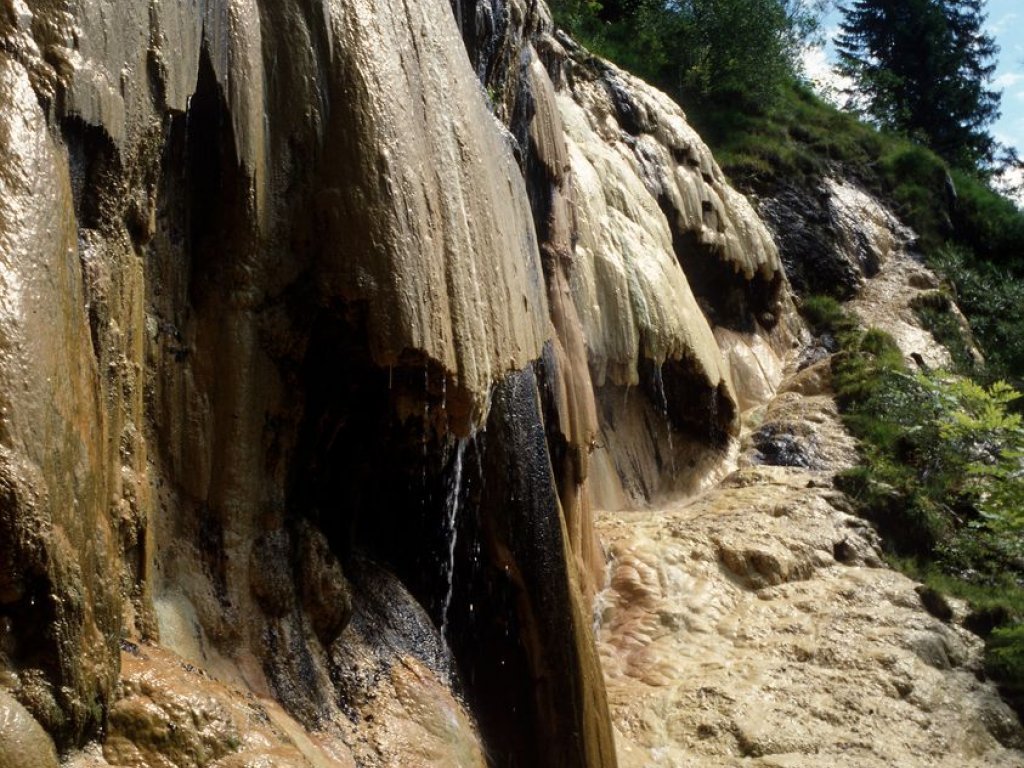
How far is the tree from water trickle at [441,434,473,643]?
2373 cm

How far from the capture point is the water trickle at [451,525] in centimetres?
552

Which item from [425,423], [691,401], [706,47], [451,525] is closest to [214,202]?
[425,423]

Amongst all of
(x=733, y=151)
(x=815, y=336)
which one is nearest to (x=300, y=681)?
(x=815, y=336)

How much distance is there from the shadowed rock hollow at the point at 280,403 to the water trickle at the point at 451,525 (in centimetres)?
1

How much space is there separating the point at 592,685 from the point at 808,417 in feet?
22.7

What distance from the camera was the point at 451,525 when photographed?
18.5 ft

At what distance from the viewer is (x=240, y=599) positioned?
4137 millimetres

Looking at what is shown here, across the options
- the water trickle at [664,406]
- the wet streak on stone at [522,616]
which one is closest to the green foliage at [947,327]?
the water trickle at [664,406]

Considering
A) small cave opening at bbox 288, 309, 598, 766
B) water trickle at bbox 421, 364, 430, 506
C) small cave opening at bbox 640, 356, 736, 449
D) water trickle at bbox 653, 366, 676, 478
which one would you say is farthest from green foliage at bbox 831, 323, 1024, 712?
water trickle at bbox 421, 364, 430, 506

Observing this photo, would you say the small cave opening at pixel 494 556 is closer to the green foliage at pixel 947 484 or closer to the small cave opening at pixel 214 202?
the small cave opening at pixel 214 202

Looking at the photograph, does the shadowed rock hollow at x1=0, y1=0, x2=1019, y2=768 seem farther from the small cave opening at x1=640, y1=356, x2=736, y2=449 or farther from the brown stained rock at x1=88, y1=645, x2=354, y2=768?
the small cave opening at x1=640, y1=356, x2=736, y2=449

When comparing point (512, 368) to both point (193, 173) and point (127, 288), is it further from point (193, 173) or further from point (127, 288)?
point (127, 288)

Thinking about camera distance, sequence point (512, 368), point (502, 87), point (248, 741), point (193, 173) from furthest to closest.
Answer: point (502, 87) → point (512, 368) → point (193, 173) → point (248, 741)

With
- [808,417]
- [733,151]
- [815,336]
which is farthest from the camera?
[733,151]
